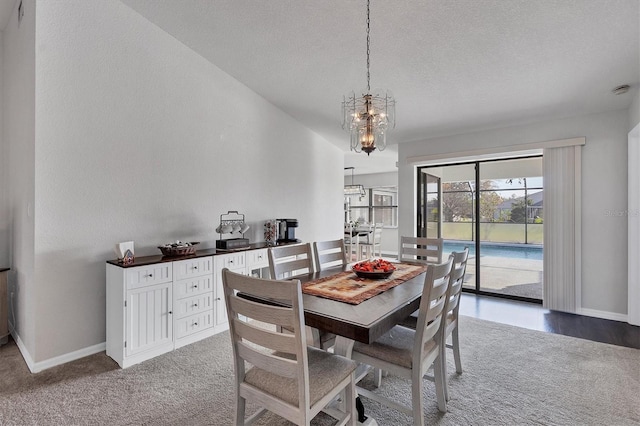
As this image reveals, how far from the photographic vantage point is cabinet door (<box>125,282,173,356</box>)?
251 cm

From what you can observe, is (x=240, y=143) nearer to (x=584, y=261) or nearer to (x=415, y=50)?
(x=415, y=50)

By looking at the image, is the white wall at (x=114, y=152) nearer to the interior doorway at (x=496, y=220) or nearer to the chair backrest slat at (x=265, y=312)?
the chair backrest slat at (x=265, y=312)

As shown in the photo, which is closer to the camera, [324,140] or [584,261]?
[584,261]

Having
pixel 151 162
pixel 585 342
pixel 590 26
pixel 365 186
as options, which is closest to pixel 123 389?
pixel 151 162

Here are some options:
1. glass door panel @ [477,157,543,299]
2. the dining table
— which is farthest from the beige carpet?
glass door panel @ [477,157,543,299]

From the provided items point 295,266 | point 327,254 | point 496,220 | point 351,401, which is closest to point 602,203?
point 496,220

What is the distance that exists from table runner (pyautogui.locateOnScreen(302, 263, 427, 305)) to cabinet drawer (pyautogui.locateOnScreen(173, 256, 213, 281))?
1.43 metres

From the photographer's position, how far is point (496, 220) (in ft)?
14.8

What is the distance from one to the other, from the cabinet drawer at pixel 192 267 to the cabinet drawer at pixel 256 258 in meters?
0.51

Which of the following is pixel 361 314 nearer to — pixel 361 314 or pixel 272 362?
pixel 361 314

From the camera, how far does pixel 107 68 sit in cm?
279

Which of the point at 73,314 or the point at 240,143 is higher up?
the point at 240,143

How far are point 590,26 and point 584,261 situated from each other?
265 cm

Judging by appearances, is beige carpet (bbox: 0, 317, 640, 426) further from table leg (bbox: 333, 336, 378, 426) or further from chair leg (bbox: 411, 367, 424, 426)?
chair leg (bbox: 411, 367, 424, 426)
